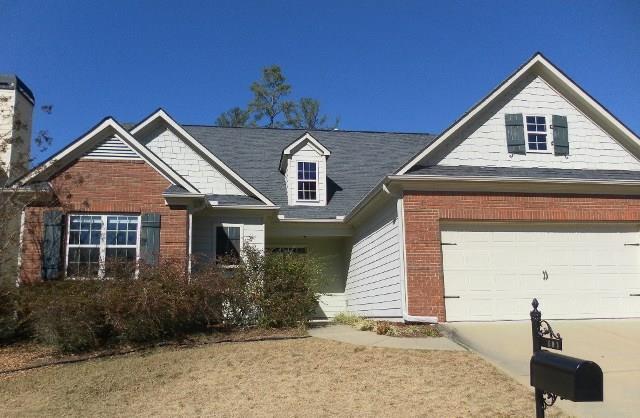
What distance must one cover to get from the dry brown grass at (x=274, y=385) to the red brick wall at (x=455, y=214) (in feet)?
7.92

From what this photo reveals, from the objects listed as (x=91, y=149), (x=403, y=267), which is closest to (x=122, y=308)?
(x=91, y=149)

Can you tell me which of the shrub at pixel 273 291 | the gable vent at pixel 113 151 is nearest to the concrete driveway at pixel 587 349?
the shrub at pixel 273 291

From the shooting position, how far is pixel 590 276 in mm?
12930

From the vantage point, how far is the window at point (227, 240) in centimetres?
1598

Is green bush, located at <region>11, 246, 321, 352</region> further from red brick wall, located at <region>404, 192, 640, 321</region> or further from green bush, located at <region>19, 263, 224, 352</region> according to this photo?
red brick wall, located at <region>404, 192, 640, 321</region>

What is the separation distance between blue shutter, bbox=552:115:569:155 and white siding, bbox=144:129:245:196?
8.54 meters

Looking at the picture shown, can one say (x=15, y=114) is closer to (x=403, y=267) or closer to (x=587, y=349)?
(x=403, y=267)

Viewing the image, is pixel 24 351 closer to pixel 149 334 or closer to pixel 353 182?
pixel 149 334

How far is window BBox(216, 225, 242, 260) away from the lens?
52.4ft

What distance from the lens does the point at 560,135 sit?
1412 cm

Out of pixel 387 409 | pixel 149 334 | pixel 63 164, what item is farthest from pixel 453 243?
pixel 63 164

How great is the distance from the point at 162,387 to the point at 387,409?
3.52 meters

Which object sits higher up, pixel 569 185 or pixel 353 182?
pixel 353 182

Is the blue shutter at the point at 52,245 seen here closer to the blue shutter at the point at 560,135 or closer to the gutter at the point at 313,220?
the gutter at the point at 313,220
